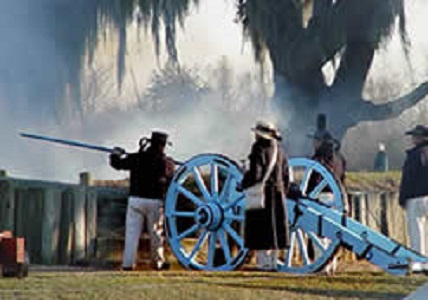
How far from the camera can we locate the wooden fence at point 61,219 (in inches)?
465

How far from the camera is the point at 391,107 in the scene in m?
20.5

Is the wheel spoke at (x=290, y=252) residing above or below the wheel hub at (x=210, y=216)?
below

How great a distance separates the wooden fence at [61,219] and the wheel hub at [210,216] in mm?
1585

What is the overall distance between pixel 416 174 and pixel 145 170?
297cm

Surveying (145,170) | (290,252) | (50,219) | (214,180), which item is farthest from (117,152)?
(290,252)

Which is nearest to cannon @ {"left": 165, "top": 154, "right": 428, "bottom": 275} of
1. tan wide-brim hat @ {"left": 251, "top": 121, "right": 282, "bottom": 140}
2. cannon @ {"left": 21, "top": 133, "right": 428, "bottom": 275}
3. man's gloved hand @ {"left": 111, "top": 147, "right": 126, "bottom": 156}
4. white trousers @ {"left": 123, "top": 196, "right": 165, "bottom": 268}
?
cannon @ {"left": 21, "top": 133, "right": 428, "bottom": 275}

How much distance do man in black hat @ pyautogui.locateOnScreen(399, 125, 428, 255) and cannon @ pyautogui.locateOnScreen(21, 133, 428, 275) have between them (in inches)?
31.6

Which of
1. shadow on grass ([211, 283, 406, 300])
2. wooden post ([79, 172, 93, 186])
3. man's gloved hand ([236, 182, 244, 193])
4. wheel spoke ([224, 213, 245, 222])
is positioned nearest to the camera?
shadow on grass ([211, 283, 406, 300])

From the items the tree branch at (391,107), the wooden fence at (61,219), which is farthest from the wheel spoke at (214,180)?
the tree branch at (391,107)

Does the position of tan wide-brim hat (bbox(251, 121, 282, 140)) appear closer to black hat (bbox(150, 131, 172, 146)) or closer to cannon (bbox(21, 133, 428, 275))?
cannon (bbox(21, 133, 428, 275))

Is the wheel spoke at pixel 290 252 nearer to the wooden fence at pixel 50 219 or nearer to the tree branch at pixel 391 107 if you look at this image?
the wooden fence at pixel 50 219

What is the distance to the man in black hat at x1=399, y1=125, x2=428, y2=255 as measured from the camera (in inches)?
450

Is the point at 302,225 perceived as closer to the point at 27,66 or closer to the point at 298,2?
the point at 298,2

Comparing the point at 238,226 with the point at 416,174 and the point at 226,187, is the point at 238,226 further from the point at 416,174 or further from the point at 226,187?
the point at 416,174
